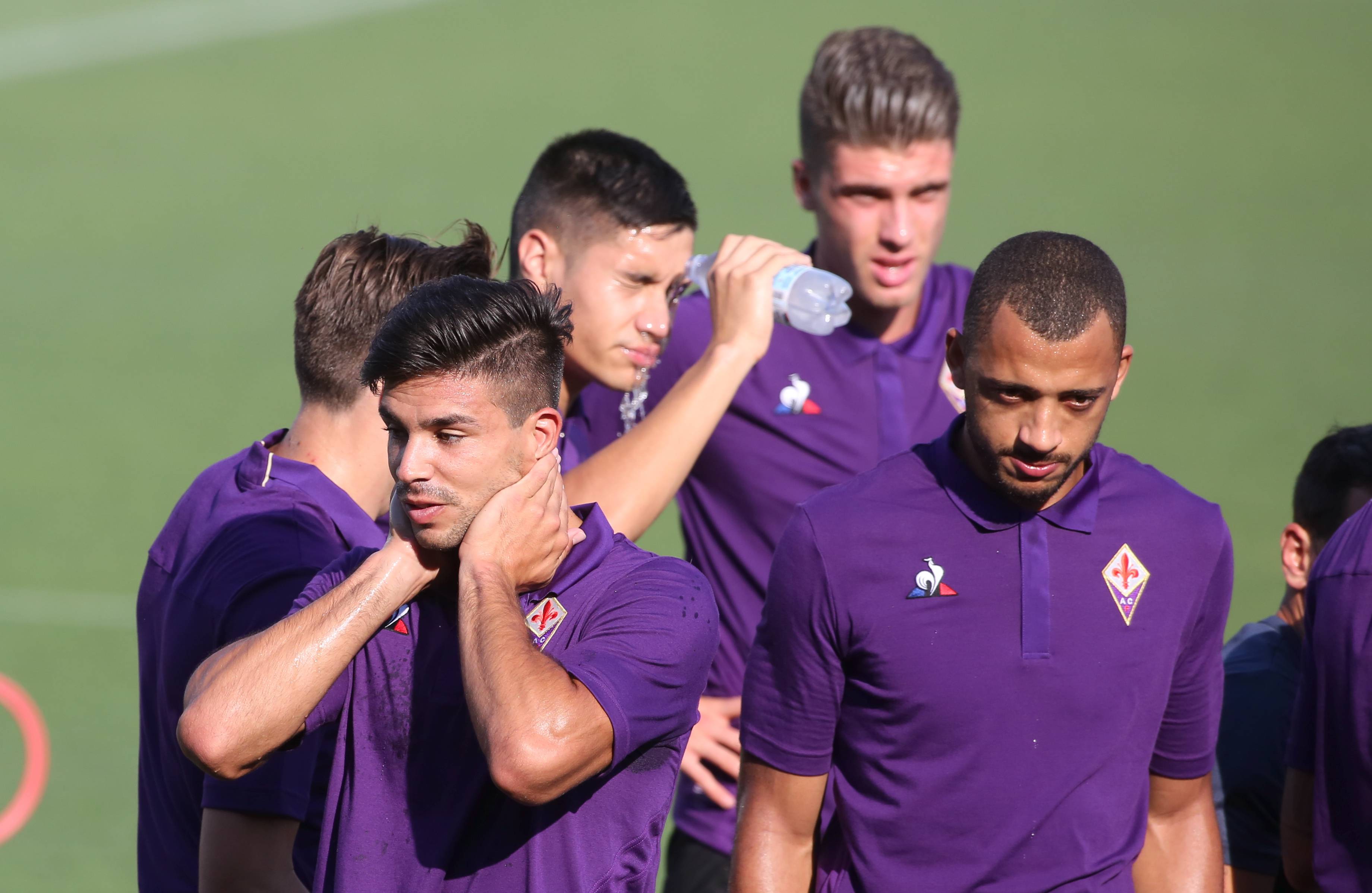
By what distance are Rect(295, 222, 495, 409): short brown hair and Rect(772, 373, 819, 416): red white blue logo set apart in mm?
1231

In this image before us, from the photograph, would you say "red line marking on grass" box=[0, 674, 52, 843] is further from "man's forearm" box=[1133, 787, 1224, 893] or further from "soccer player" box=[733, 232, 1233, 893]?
"man's forearm" box=[1133, 787, 1224, 893]

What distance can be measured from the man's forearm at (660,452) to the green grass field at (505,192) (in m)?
4.43

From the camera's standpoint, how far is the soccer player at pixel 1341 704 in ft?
10.4

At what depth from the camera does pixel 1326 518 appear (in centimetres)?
406

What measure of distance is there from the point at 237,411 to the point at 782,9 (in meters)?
9.78

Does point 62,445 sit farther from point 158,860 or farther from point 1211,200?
point 1211,200

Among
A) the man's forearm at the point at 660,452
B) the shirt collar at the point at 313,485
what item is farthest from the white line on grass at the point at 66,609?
the shirt collar at the point at 313,485

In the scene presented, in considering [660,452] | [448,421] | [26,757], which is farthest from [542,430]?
[26,757]

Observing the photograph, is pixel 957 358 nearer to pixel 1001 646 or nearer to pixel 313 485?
pixel 1001 646

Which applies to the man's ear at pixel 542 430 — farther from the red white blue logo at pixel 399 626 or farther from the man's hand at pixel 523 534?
the red white blue logo at pixel 399 626

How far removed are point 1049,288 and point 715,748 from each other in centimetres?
199

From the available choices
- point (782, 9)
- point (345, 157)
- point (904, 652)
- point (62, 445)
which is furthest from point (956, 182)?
point (904, 652)

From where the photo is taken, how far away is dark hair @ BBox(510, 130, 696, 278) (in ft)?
14.7

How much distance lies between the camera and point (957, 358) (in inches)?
130
